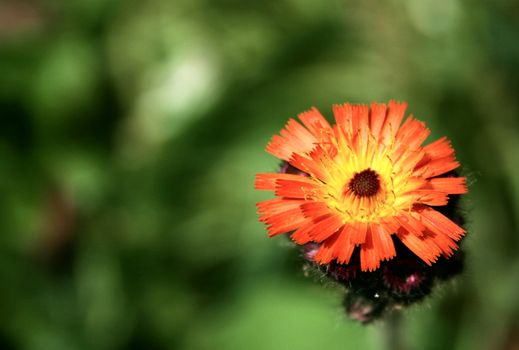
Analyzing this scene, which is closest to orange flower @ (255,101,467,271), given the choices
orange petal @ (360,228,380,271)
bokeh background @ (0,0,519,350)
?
orange petal @ (360,228,380,271)

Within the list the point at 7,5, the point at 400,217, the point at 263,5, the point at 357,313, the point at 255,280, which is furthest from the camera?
the point at 7,5

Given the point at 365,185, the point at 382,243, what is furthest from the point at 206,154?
the point at 382,243

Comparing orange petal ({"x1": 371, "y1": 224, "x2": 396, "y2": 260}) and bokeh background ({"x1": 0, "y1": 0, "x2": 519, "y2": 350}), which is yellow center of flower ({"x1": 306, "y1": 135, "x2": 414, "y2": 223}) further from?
bokeh background ({"x1": 0, "y1": 0, "x2": 519, "y2": 350})

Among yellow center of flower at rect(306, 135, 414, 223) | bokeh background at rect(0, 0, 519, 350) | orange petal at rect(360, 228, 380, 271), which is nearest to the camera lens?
orange petal at rect(360, 228, 380, 271)

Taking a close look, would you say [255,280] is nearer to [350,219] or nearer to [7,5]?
[350,219]

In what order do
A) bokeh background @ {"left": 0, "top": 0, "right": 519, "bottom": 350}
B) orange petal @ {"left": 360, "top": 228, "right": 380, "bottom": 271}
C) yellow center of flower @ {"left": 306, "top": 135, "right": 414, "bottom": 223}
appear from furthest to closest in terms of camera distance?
1. bokeh background @ {"left": 0, "top": 0, "right": 519, "bottom": 350}
2. yellow center of flower @ {"left": 306, "top": 135, "right": 414, "bottom": 223}
3. orange petal @ {"left": 360, "top": 228, "right": 380, "bottom": 271}

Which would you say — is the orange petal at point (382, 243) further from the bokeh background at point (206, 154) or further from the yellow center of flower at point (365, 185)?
the bokeh background at point (206, 154)

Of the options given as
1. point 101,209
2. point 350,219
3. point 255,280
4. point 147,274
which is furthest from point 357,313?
point 101,209

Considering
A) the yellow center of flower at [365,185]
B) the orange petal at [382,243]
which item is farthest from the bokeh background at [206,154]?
the orange petal at [382,243]
